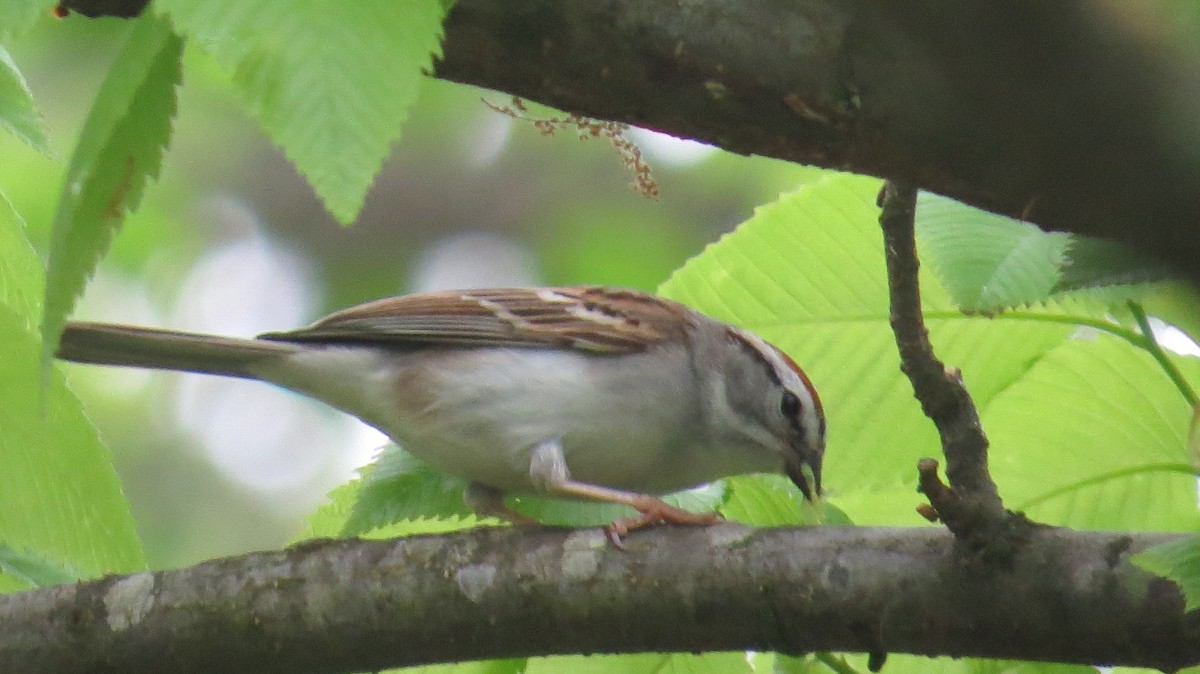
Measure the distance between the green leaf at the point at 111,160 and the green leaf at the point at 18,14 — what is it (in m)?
0.25

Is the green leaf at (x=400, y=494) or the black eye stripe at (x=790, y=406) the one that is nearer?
the green leaf at (x=400, y=494)

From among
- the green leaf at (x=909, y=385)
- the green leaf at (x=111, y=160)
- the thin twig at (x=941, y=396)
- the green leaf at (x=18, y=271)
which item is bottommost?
the green leaf at (x=18, y=271)

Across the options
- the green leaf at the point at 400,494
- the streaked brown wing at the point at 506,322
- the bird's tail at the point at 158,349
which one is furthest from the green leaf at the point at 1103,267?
the streaked brown wing at the point at 506,322

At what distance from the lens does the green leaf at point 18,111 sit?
7.84 ft

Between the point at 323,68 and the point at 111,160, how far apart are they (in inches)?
11.0

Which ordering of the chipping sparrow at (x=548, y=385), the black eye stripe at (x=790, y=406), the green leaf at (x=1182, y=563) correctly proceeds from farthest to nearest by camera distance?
the black eye stripe at (x=790, y=406)
the chipping sparrow at (x=548, y=385)
the green leaf at (x=1182, y=563)

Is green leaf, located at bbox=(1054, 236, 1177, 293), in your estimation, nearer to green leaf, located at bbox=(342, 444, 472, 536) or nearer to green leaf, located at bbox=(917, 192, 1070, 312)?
green leaf, located at bbox=(917, 192, 1070, 312)

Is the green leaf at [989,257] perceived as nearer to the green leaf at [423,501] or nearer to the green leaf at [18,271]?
the green leaf at [423,501]

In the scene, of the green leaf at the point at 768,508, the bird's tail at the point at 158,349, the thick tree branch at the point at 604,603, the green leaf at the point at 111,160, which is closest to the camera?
the green leaf at the point at 111,160

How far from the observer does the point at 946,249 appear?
7.83 feet

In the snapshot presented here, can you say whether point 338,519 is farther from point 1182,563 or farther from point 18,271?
point 1182,563

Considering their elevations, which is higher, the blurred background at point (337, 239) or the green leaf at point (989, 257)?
the green leaf at point (989, 257)

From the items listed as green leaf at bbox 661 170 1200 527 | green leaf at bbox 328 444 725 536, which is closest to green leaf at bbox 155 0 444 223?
green leaf at bbox 328 444 725 536

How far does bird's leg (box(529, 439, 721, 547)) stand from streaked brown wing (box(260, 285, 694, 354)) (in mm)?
446
